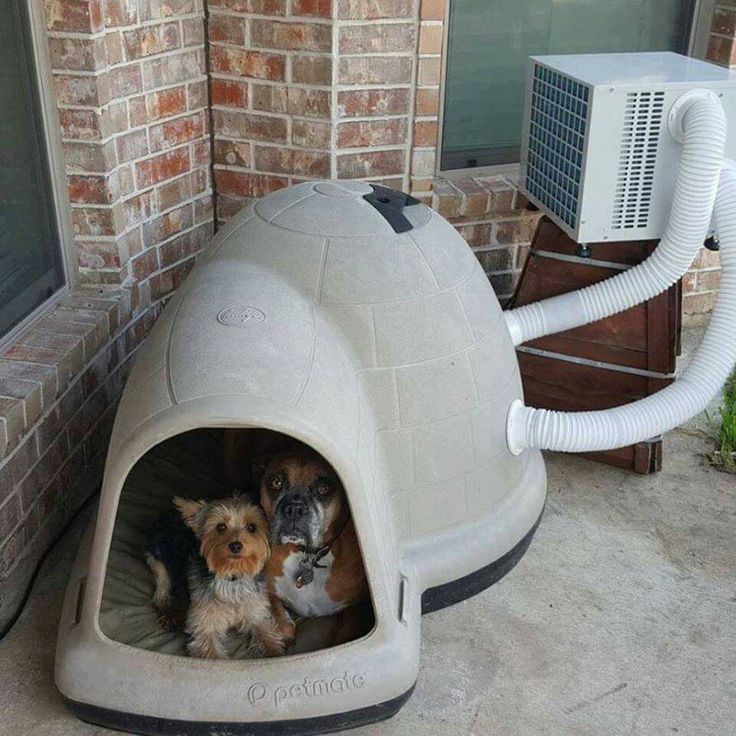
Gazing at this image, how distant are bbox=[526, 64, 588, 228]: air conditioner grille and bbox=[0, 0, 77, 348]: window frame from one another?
1.55m

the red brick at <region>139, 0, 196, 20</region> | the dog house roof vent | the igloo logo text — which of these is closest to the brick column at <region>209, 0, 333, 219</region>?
the red brick at <region>139, 0, 196, 20</region>

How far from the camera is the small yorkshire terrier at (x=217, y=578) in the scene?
87.7 inches

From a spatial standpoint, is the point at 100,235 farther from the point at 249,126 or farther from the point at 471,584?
the point at 471,584

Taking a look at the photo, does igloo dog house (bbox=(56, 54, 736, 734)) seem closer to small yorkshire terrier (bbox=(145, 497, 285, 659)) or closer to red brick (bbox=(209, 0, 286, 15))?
small yorkshire terrier (bbox=(145, 497, 285, 659))

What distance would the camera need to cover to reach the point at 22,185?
284 centimetres

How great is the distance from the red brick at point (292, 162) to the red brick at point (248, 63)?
0.24m

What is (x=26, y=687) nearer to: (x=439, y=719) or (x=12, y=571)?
(x=12, y=571)

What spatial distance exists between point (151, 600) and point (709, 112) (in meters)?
2.03

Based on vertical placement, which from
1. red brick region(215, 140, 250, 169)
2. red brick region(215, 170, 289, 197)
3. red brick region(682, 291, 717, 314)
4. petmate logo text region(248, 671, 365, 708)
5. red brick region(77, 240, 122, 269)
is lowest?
red brick region(682, 291, 717, 314)

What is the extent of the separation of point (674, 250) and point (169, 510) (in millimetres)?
1649

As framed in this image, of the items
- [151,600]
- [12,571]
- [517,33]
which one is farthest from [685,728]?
[517,33]

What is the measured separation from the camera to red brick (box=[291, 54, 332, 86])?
3143mm

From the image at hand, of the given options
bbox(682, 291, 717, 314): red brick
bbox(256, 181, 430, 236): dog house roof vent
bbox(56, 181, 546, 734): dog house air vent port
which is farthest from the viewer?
bbox(682, 291, 717, 314): red brick

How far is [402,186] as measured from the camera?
3.43 metres
